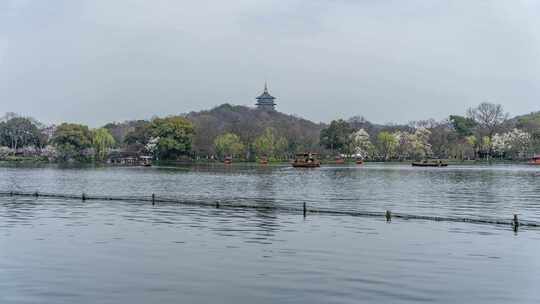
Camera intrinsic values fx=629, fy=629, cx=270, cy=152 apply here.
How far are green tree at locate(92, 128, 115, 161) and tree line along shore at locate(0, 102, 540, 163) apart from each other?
0.74 feet

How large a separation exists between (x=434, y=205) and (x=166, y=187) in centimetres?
2596

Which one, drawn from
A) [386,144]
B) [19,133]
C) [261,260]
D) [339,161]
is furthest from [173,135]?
[261,260]

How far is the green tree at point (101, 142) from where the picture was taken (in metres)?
142

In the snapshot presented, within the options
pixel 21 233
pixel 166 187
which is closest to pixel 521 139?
pixel 166 187

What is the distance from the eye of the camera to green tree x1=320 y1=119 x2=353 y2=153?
133375 millimetres

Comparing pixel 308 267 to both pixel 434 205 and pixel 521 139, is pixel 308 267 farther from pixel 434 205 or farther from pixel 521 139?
pixel 521 139

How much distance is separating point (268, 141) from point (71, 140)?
140 feet

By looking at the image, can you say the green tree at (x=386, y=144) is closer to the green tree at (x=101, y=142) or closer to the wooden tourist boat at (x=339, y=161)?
the wooden tourist boat at (x=339, y=161)

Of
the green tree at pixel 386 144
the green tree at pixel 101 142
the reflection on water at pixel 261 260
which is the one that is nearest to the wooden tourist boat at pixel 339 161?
the green tree at pixel 386 144

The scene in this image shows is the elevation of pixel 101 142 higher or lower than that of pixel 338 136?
lower

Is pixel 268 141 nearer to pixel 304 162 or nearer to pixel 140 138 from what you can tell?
pixel 304 162

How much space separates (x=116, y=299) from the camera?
1453cm

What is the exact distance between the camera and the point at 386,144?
148 metres

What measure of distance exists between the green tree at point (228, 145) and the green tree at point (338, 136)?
18.1 m
